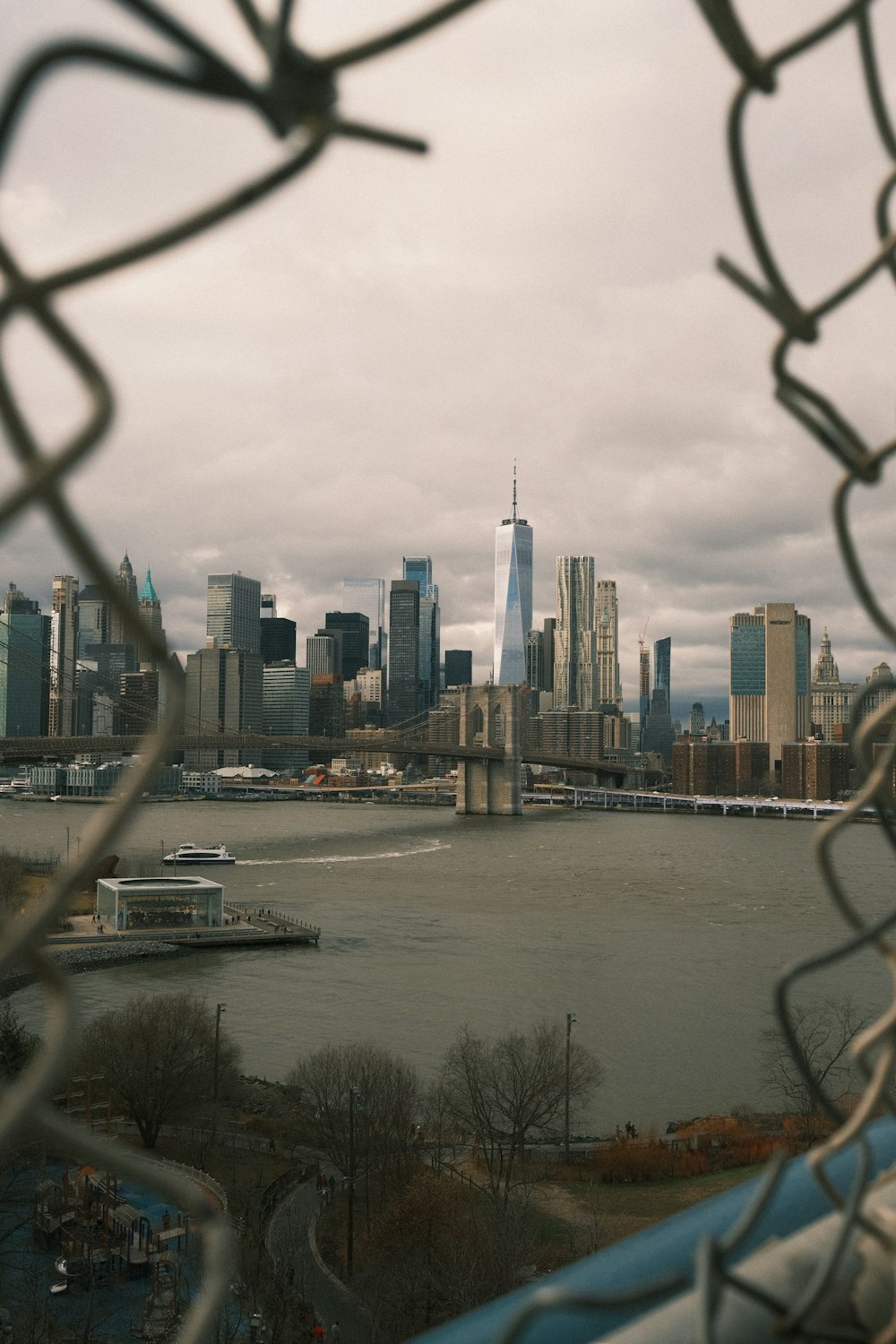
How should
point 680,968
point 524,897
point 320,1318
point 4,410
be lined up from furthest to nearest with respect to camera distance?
point 524,897, point 680,968, point 320,1318, point 4,410

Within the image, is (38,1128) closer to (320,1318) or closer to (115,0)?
(115,0)

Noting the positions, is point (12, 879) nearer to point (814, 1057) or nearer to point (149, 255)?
point (814, 1057)

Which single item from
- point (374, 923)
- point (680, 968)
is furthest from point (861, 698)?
point (374, 923)

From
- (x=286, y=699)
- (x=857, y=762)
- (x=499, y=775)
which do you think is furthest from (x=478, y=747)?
(x=857, y=762)

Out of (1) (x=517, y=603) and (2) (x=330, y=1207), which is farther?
(1) (x=517, y=603)

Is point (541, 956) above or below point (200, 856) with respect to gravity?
below

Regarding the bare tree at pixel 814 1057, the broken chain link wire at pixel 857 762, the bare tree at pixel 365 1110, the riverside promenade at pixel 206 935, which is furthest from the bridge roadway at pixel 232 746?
the broken chain link wire at pixel 857 762

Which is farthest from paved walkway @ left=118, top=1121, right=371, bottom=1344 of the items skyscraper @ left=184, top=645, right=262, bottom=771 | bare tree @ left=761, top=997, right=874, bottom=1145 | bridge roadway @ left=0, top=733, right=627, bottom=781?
skyscraper @ left=184, top=645, right=262, bottom=771

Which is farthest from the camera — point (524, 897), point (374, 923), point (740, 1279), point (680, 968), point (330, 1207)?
point (524, 897)
